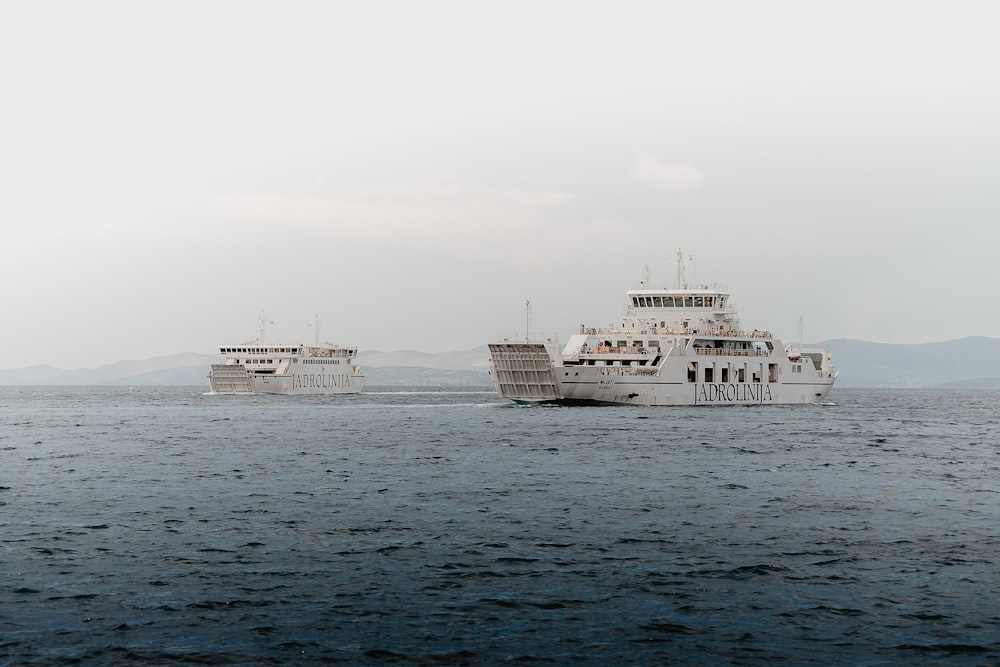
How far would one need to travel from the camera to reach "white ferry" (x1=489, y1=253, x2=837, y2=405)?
86562mm

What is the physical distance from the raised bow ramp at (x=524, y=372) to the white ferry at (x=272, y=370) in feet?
254

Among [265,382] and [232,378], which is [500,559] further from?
[232,378]

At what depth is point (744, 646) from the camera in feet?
52.6

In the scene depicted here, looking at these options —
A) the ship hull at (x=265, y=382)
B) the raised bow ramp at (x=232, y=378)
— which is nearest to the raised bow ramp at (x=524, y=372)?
Result: the ship hull at (x=265, y=382)

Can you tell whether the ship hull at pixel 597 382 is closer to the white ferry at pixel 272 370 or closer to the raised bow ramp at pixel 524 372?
the raised bow ramp at pixel 524 372

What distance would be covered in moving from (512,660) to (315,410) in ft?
289

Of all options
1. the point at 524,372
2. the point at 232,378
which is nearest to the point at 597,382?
the point at 524,372

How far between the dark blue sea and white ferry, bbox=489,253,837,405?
38.5 m

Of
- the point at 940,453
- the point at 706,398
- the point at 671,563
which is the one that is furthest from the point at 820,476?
the point at 706,398

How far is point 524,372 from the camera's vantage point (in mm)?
86688

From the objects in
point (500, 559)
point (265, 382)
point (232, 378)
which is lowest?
point (500, 559)

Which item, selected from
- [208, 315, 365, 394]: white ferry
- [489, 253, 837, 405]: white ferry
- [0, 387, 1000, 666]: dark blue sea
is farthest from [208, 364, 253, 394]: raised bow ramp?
[0, 387, 1000, 666]: dark blue sea

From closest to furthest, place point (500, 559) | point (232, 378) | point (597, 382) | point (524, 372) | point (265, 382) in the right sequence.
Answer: point (500, 559) → point (597, 382) → point (524, 372) → point (265, 382) → point (232, 378)

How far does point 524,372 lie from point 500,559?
211ft
